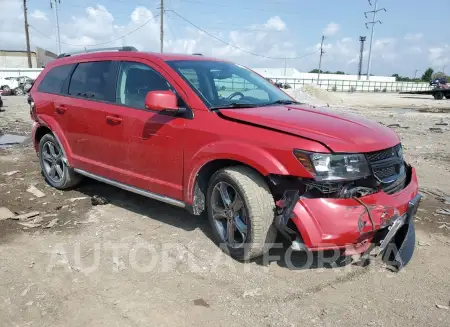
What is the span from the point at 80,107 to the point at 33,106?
130 centimetres

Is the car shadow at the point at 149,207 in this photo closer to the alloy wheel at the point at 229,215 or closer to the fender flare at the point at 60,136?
the alloy wheel at the point at 229,215

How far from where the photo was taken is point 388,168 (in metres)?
3.46

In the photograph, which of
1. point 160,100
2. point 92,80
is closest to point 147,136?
point 160,100

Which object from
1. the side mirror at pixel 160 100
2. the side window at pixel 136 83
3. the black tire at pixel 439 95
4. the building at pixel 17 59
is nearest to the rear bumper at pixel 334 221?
the side mirror at pixel 160 100

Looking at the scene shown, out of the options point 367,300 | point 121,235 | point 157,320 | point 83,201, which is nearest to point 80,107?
point 83,201

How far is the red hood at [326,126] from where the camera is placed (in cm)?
321

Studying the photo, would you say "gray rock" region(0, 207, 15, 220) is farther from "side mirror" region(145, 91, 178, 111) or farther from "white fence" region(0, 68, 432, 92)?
"white fence" region(0, 68, 432, 92)

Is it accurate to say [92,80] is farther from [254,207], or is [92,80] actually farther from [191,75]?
[254,207]

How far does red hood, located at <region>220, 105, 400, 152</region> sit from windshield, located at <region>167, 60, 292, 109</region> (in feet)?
0.97

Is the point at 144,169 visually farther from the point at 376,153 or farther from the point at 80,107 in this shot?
the point at 376,153

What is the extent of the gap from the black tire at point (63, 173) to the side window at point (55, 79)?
0.63 meters

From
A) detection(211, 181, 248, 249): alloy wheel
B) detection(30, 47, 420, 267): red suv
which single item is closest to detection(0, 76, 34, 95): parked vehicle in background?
detection(30, 47, 420, 267): red suv

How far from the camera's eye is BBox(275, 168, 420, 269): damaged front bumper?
10.2 feet

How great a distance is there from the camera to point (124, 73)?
4.55 metres
